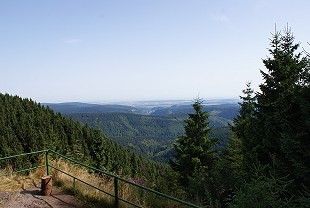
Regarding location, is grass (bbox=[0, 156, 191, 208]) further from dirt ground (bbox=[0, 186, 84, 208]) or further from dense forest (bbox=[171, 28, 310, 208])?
dense forest (bbox=[171, 28, 310, 208])

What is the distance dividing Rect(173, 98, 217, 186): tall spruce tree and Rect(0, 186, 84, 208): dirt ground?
17.7 meters

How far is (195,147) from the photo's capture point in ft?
87.5

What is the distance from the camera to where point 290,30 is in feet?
48.0

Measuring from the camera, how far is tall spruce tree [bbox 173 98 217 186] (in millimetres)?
26500

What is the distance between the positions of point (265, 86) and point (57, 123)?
8912 cm

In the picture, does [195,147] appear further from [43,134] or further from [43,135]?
[43,134]

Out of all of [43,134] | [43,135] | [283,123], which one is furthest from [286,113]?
[43,134]

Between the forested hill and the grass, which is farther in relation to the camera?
the forested hill

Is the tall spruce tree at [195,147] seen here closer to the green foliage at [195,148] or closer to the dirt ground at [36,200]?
the green foliage at [195,148]

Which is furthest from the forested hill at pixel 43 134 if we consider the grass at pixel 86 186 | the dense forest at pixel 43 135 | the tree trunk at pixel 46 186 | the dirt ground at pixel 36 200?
the tree trunk at pixel 46 186

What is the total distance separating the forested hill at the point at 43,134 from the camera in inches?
2500

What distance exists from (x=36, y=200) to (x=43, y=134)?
7302 centimetres

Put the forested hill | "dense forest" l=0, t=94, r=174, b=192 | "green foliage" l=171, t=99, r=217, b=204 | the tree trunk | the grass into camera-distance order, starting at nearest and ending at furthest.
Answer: the grass
the tree trunk
"green foliage" l=171, t=99, r=217, b=204
"dense forest" l=0, t=94, r=174, b=192
the forested hill

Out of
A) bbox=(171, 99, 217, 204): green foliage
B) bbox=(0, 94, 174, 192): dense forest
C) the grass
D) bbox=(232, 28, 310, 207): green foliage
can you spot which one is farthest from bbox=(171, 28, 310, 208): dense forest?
bbox=(0, 94, 174, 192): dense forest
